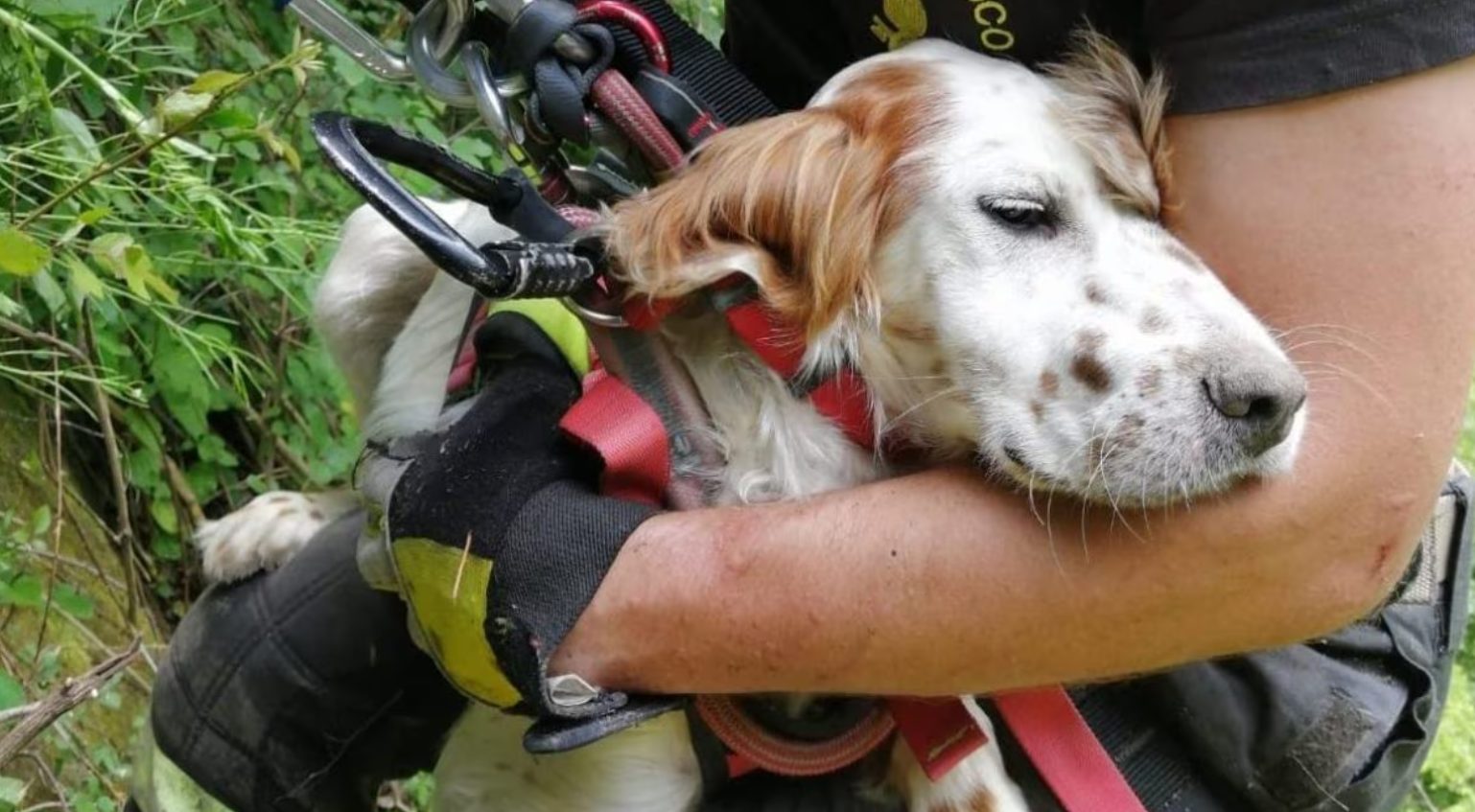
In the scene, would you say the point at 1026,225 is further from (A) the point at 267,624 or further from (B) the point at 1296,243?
(A) the point at 267,624

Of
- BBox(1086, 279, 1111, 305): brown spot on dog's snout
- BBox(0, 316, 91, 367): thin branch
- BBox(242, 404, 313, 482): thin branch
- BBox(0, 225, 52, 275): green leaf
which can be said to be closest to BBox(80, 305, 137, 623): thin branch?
BBox(0, 316, 91, 367): thin branch

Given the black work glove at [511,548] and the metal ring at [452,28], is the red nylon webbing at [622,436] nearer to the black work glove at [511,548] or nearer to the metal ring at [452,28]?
the black work glove at [511,548]

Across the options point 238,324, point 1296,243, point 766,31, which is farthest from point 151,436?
point 1296,243

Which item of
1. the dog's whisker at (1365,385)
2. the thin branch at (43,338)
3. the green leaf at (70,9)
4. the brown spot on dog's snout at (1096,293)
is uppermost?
the green leaf at (70,9)

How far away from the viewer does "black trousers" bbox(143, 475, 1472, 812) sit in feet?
5.75

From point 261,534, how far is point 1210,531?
4.46ft

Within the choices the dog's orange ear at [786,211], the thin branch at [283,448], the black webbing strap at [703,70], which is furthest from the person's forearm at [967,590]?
the thin branch at [283,448]

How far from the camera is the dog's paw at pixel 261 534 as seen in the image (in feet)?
7.29

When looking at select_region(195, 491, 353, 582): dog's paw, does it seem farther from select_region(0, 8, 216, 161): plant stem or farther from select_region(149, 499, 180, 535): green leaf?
select_region(149, 499, 180, 535): green leaf

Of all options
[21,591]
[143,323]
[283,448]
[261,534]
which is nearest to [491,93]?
[261,534]

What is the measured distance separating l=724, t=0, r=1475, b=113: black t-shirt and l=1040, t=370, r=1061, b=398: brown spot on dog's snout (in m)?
0.28

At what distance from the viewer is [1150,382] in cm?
145

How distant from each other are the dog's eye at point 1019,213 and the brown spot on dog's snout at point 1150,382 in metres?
0.24

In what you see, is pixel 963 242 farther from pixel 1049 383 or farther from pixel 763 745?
pixel 763 745
